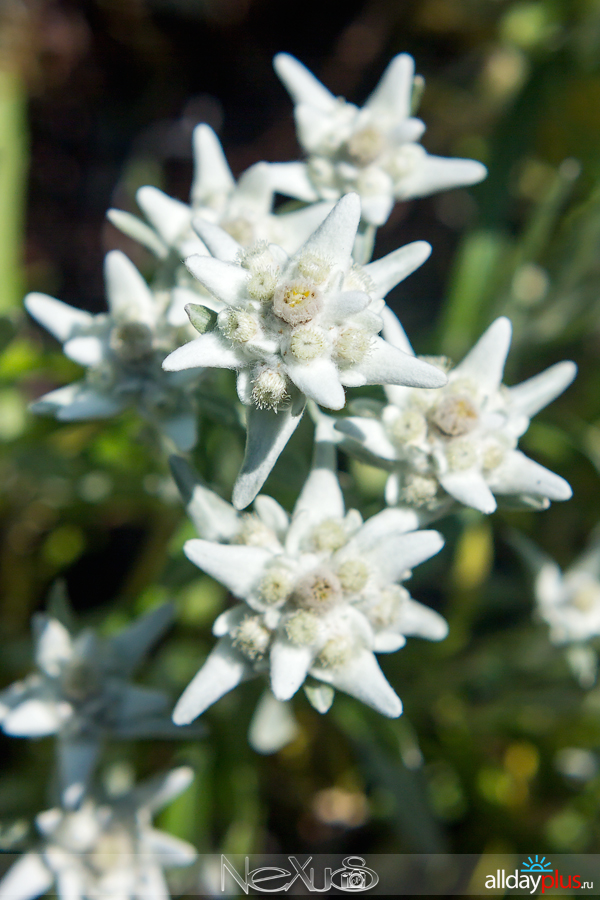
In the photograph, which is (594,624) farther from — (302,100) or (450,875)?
(302,100)

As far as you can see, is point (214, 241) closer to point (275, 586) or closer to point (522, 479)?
point (275, 586)

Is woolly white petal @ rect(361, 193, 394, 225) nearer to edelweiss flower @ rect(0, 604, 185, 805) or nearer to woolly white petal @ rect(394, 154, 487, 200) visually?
woolly white petal @ rect(394, 154, 487, 200)

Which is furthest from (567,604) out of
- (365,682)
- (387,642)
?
(365,682)

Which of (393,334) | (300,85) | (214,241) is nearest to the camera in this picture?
(214,241)

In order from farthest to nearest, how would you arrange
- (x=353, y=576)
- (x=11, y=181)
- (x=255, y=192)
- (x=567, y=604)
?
(x=11, y=181)
(x=567, y=604)
(x=255, y=192)
(x=353, y=576)

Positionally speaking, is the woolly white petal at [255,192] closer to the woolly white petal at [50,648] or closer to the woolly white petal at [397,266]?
the woolly white petal at [397,266]

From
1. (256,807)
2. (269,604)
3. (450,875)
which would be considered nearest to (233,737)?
(256,807)

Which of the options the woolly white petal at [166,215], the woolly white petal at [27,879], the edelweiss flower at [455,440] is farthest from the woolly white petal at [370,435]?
the woolly white petal at [27,879]
